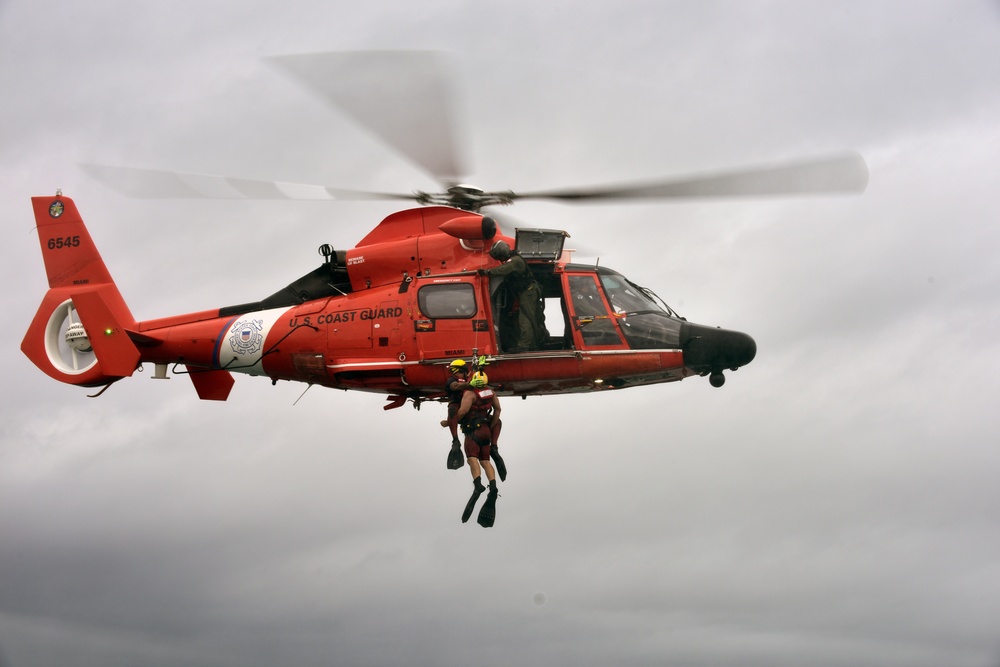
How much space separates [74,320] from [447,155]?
784 cm

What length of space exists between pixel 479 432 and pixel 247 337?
15.7ft

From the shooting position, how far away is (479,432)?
17047 mm

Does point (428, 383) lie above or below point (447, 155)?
below

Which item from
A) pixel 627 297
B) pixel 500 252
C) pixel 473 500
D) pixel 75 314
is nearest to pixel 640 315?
pixel 627 297

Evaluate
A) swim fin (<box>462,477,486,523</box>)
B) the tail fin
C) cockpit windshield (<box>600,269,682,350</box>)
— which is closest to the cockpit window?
cockpit windshield (<box>600,269,682,350</box>)

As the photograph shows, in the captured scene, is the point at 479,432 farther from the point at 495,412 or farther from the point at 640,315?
the point at 640,315

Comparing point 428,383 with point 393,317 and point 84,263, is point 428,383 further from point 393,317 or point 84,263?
point 84,263

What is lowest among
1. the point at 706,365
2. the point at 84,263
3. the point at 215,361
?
the point at 706,365

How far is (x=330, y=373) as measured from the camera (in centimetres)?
1839

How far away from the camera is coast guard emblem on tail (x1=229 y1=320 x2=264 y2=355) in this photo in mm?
18969

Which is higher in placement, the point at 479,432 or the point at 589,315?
the point at 589,315

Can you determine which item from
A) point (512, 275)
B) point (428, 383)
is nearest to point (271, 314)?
point (428, 383)

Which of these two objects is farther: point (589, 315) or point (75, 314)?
point (75, 314)

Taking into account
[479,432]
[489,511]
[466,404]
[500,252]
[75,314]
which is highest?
[75,314]
